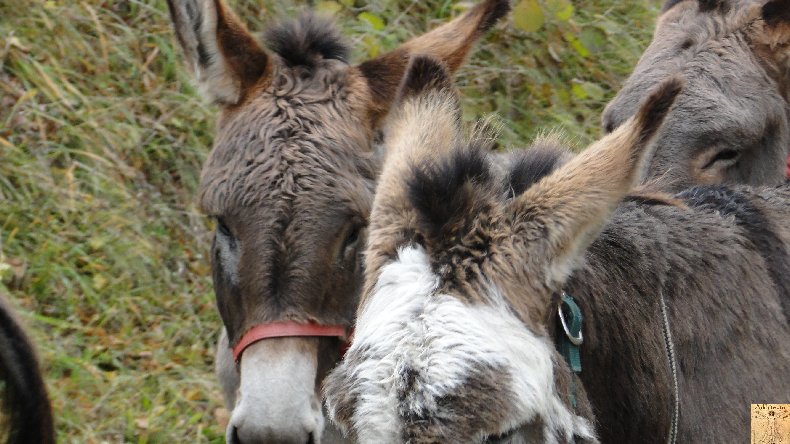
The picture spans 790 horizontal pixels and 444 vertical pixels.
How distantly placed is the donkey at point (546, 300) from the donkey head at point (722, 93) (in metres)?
1.52

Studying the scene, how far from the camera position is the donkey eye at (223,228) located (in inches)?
179

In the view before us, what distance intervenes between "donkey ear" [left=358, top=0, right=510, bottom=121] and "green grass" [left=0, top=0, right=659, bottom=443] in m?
1.22

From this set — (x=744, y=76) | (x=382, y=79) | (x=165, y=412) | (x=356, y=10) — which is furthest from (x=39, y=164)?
(x=744, y=76)

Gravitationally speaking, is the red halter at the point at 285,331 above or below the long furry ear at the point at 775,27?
below

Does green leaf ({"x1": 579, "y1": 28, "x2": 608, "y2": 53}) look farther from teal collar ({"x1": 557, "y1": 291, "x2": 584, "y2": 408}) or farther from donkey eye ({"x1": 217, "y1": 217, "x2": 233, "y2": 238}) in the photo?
teal collar ({"x1": 557, "y1": 291, "x2": 584, "y2": 408})

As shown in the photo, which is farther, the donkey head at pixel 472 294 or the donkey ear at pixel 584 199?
the donkey ear at pixel 584 199

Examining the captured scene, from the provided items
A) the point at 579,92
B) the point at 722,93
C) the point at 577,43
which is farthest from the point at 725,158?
the point at 577,43

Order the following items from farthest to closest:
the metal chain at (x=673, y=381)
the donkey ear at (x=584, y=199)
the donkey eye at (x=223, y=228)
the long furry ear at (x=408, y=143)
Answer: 1. the donkey eye at (x=223, y=228)
2. the metal chain at (x=673, y=381)
3. the long furry ear at (x=408, y=143)
4. the donkey ear at (x=584, y=199)

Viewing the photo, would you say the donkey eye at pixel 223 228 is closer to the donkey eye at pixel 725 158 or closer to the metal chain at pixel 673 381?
the metal chain at pixel 673 381

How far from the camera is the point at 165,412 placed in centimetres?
647

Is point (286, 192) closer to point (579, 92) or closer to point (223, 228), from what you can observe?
point (223, 228)

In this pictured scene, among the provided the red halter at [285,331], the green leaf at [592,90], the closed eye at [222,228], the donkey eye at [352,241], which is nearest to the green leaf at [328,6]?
the green leaf at [592,90]

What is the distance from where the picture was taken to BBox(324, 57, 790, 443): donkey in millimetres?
2793

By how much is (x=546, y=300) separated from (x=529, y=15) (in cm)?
505
